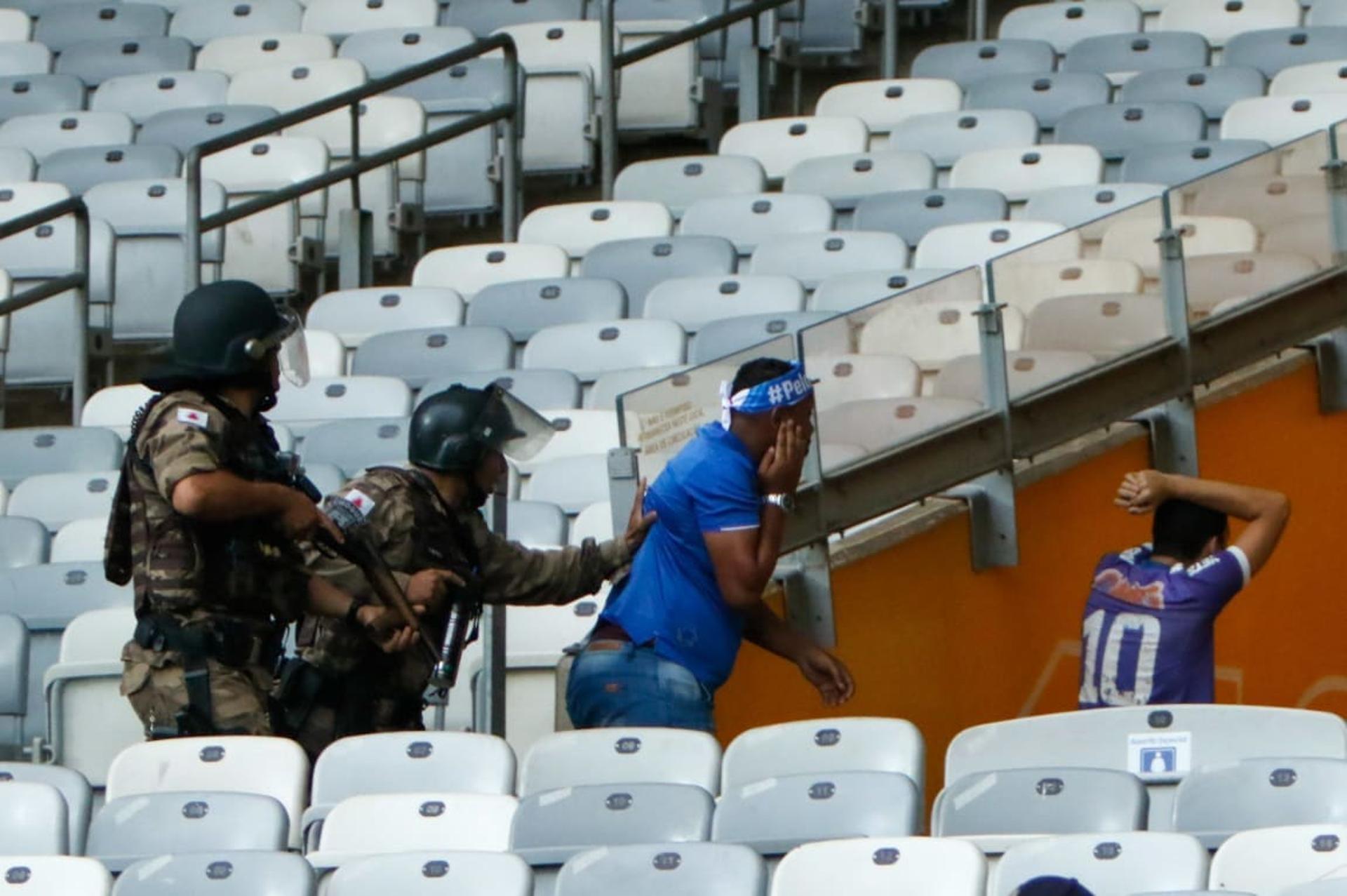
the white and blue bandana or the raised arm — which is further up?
the white and blue bandana

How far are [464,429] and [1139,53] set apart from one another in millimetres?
5996

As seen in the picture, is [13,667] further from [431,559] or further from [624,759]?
[624,759]

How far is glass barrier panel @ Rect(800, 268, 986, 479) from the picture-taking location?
305 inches

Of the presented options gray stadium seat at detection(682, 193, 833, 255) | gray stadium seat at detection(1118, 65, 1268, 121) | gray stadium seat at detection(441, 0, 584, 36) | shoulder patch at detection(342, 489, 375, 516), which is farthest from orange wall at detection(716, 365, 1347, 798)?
gray stadium seat at detection(441, 0, 584, 36)

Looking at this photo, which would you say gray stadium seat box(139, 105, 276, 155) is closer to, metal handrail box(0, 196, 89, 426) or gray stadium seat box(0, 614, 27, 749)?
metal handrail box(0, 196, 89, 426)

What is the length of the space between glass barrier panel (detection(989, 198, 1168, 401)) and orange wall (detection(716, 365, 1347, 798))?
0.36 m

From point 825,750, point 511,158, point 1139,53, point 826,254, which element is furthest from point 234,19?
point 825,750

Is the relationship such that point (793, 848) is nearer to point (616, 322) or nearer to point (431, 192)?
point (616, 322)

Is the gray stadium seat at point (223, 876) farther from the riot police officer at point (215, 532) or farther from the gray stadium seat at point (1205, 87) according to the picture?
the gray stadium seat at point (1205, 87)

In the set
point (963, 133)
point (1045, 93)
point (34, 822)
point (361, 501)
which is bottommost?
point (34, 822)

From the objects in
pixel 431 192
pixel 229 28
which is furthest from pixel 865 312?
pixel 229 28

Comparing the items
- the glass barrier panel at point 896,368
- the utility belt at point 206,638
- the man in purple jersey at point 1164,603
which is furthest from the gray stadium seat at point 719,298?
the utility belt at point 206,638

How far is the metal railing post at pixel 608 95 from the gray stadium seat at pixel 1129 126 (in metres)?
1.76

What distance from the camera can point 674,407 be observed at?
7.32 meters
